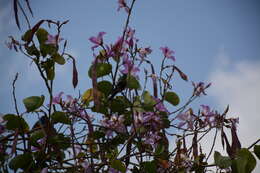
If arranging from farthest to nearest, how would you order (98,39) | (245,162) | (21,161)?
(98,39)
(21,161)
(245,162)

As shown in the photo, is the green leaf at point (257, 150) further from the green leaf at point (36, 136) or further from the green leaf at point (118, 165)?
the green leaf at point (36, 136)

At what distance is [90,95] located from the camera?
3.59 ft

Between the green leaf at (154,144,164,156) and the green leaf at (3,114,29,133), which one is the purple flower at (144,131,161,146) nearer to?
the green leaf at (154,144,164,156)

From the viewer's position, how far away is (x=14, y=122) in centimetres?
101

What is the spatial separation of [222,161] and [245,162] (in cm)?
8

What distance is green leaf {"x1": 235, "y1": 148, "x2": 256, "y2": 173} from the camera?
0.87 m

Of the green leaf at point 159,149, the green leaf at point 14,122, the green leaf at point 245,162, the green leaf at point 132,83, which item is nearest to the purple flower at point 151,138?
the green leaf at point 159,149

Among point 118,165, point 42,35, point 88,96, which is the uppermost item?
point 42,35

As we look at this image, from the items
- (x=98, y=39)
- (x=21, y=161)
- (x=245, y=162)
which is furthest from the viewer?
(x=98, y=39)

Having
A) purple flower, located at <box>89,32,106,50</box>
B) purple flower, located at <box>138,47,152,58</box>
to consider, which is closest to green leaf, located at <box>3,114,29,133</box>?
purple flower, located at <box>89,32,106,50</box>

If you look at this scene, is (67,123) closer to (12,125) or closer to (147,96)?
(12,125)

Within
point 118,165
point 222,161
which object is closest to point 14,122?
point 118,165

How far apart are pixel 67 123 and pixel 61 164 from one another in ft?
0.41

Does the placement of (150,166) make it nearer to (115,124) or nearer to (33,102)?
(115,124)
